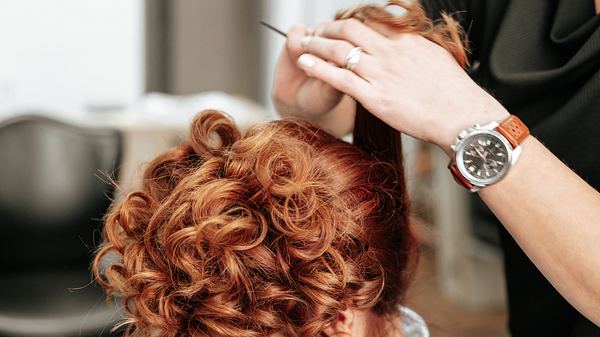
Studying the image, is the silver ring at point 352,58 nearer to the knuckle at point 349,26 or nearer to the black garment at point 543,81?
the knuckle at point 349,26

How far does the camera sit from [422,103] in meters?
0.86

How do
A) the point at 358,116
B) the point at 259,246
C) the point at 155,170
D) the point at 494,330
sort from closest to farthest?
the point at 259,246
the point at 155,170
the point at 358,116
the point at 494,330

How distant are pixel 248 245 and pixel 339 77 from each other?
0.25 metres

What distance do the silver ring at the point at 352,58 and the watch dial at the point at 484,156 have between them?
0.18 meters

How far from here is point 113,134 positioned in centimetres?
208

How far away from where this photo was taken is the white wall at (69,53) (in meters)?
3.22

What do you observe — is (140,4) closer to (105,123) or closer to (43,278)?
(105,123)

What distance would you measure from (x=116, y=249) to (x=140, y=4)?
9.49ft

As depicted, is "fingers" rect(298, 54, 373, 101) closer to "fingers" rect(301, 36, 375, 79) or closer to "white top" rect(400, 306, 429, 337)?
"fingers" rect(301, 36, 375, 79)

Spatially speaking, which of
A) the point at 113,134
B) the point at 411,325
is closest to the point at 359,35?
the point at 411,325

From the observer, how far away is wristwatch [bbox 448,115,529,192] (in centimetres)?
83

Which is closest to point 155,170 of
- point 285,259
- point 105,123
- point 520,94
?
point 285,259

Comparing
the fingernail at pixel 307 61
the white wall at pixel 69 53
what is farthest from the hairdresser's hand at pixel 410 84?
the white wall at pixel 69 53

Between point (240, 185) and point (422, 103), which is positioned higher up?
point (422, 103)
